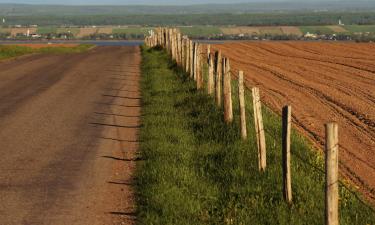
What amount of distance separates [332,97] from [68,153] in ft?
36.5

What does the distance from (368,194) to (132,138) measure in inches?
197

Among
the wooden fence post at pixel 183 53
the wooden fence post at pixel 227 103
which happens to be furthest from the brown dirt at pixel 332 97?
the wooden fence post at pixel 183 53

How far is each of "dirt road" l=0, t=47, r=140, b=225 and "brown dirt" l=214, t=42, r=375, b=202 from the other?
3.66 metres

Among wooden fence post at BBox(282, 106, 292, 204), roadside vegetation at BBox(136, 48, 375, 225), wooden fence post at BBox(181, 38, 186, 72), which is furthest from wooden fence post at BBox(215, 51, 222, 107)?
wooden fence post at BBox(181, 38, 186, 72)

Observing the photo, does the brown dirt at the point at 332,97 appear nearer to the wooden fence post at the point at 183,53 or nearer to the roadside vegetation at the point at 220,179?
the roadside vegetation at the point at 220,179

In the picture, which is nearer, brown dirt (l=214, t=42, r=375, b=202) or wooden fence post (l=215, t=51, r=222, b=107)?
brown dirt (l=214, t=42, r=375, b=202)

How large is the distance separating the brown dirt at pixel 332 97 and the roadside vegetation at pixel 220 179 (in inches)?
37.5

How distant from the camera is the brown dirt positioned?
14188mm

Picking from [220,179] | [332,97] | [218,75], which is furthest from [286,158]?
[332,97]

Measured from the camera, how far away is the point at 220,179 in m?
10.8

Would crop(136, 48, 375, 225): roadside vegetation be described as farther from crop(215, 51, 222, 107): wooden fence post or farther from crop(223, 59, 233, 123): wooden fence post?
crop(215, 51, 222, 107): wooden fence post

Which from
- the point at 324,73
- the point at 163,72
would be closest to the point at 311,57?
the point at 324,73

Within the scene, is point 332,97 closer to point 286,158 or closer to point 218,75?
point 218,75

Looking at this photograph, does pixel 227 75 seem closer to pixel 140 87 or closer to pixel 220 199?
pixel 220 199
